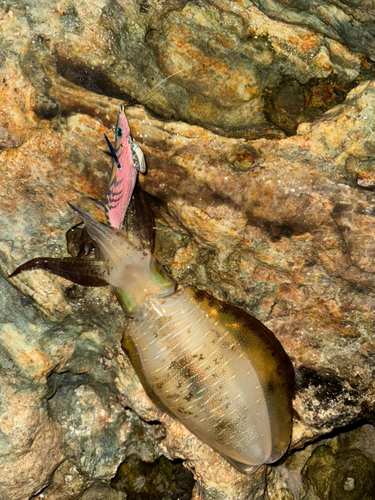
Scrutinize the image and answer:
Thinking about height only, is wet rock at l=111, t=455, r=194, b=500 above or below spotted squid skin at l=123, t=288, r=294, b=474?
below

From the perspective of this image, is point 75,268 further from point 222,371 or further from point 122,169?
point 222,371

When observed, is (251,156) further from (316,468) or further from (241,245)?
(316,468)

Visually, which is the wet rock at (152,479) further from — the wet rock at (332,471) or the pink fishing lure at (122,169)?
the pink fishing lure at (122,169)

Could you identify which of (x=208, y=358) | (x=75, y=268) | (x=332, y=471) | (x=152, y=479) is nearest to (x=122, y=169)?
(x=75, y=268)

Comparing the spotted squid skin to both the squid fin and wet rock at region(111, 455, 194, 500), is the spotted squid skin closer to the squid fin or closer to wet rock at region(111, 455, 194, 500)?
the squid fin

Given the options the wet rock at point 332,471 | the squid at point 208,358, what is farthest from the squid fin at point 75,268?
the wet rock at point 332,471

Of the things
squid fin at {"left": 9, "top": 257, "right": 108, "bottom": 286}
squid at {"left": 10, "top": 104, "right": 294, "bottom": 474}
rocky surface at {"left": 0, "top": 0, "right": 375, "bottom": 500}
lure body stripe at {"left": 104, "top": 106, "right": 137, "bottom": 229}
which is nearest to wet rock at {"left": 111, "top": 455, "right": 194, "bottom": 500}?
rocky surface at {"left": 0, "top": 0, "right": 375, "bottom": 500}

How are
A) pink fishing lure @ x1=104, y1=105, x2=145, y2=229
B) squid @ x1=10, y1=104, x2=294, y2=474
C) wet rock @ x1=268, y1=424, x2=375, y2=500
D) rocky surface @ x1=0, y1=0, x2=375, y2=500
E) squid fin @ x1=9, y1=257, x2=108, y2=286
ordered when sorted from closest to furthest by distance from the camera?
pink fishing lure @ x1=104, y1=105, x2=145, y2=229 → rocky surface @ x1=0, y1=0, x2=375, y2=500 → squid fin @ x1=9, y1=257, x2=108, y2=286 → squid @ x1=10, y1=104, x2=294, y2=474 → wet rock @ x1=268, y1=424, x2=375, y2=500

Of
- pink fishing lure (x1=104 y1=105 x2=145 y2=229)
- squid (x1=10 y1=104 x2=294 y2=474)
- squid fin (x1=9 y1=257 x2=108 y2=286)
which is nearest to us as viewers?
pink fishing lure (x1=104 y1=105 x2=145 y2=229)

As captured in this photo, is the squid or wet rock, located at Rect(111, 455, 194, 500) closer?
the squid
